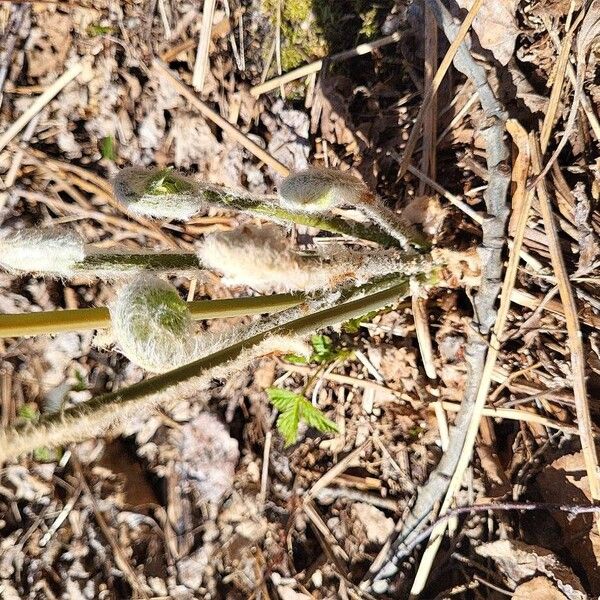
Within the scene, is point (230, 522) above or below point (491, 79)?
below

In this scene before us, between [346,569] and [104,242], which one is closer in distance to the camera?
[346,569]

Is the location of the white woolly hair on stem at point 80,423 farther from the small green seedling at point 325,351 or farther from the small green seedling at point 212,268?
the small green seedling at point 325,351

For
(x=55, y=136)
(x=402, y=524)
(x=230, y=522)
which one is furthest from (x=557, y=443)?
(x=55, y=136)

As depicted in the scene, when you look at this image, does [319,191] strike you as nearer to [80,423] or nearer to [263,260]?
[263,260]

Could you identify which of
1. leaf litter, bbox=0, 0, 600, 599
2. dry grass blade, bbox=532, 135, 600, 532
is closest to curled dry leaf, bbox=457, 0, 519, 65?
leaf litter, bbox=0, 0, 600, 599

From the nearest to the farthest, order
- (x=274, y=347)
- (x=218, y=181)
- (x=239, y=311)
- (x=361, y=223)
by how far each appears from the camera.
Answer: (x=274, y=347) < (x=239, y=311) < (x=361, y=223) < (x=218, y=181)

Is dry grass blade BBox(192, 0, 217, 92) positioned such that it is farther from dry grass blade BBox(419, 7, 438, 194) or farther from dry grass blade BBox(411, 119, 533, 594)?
dry grass blade BBox(411, 119, 533, 594)

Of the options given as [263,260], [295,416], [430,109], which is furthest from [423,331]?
[263,260]

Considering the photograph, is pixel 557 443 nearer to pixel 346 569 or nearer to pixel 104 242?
pixel 346 569

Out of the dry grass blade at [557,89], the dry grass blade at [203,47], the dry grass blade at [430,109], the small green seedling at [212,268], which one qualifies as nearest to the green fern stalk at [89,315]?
the small green seedling at [212,268]
